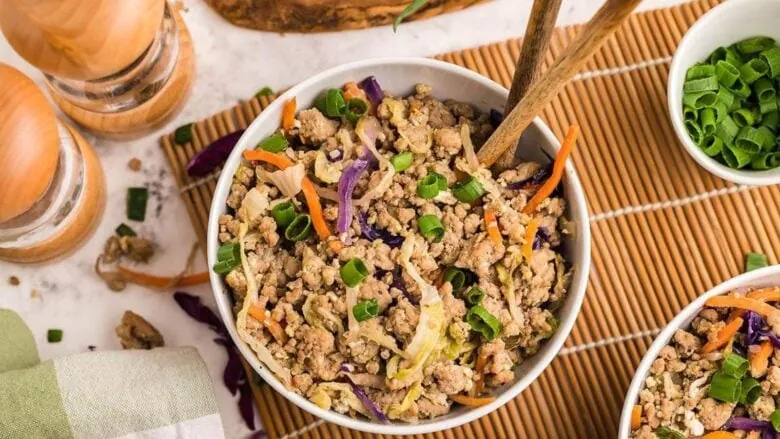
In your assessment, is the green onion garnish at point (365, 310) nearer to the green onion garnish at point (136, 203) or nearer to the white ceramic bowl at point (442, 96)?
the white ceramic bowl at point (442, 96)

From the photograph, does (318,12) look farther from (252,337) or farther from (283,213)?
(252,337)

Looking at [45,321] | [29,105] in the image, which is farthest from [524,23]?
[45,321]

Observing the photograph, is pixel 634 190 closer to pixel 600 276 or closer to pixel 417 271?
pixel 600 276

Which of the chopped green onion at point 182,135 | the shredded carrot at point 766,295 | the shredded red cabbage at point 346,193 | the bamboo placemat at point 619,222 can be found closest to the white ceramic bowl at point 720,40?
the bamboo placemat at point 619,222

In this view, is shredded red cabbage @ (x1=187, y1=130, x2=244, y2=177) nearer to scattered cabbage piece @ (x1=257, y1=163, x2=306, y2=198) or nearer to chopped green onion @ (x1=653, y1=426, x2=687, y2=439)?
scattered cabbage piece @ (x1=257, y1=163, x2=306, y2=198)

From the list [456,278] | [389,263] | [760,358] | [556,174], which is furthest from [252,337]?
[760,358]

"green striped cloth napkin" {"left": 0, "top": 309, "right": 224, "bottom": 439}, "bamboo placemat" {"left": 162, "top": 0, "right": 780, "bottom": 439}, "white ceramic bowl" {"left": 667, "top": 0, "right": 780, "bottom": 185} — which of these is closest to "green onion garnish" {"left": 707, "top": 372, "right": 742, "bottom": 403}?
"bamboo placemat" {"left": 162, "top": 0, "right": 780, "bottom": 439}
